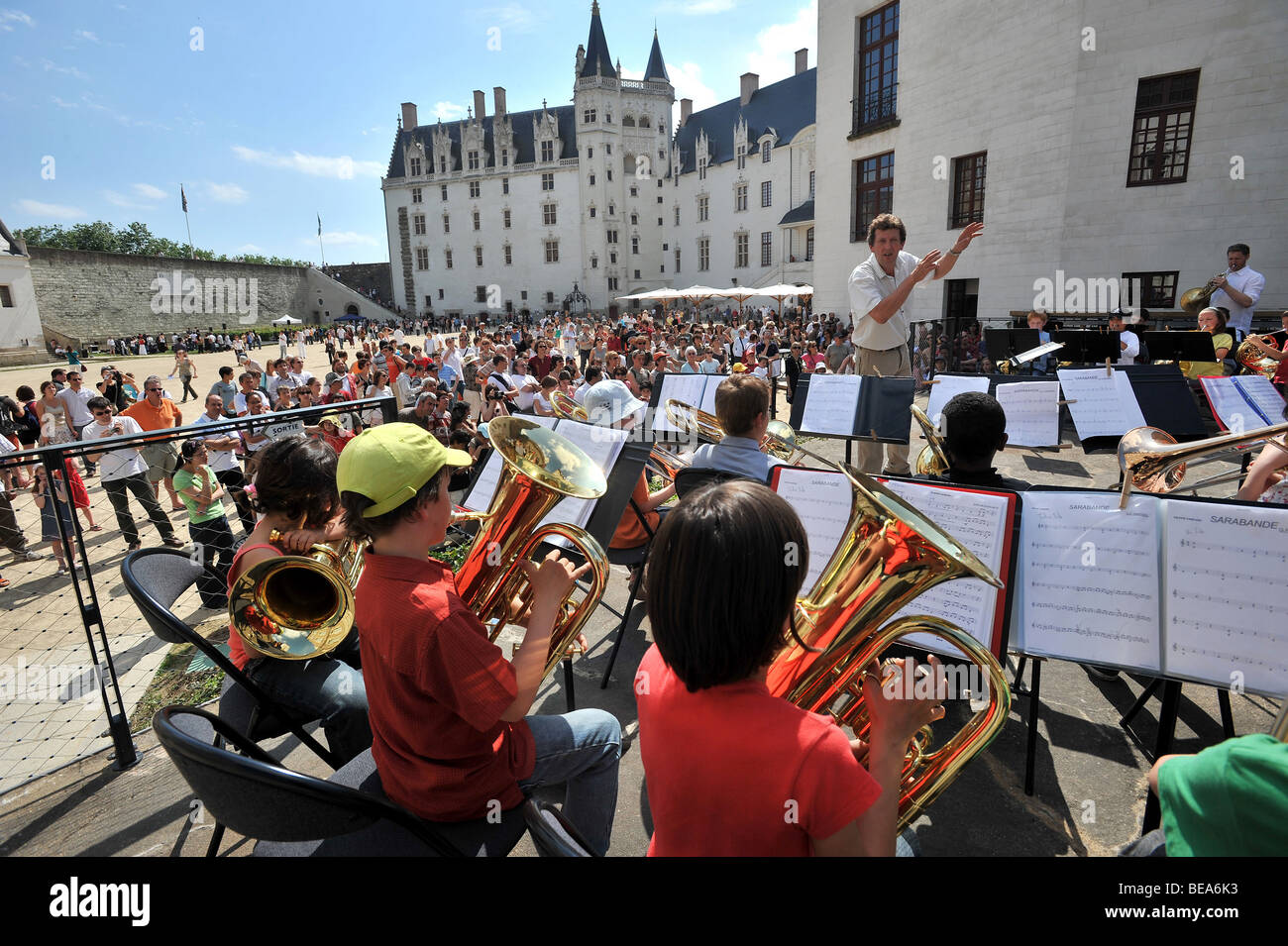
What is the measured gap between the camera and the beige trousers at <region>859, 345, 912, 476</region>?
5.90m

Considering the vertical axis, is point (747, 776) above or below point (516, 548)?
below

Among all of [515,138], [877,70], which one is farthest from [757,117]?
[877,70]

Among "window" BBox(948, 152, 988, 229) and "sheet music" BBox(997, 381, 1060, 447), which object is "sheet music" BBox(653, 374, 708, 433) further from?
"window" BBox(948, 152, 988, 229)

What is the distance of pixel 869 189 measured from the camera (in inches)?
834

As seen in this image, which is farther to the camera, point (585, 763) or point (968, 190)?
point (968, 190)

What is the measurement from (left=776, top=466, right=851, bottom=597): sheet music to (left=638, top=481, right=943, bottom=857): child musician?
1.45m

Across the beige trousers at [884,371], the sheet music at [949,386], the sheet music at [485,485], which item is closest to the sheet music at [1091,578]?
the sheet music at [485,485]

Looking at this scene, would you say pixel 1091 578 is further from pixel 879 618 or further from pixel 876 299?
pixel 876 299

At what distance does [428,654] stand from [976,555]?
211cm

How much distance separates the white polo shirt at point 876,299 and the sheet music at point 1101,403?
5.09 feet

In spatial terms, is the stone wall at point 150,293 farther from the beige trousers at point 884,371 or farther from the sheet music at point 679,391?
the beige trousers at point 884,371

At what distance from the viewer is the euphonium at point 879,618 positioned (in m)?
1.59

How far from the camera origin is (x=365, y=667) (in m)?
1.77
